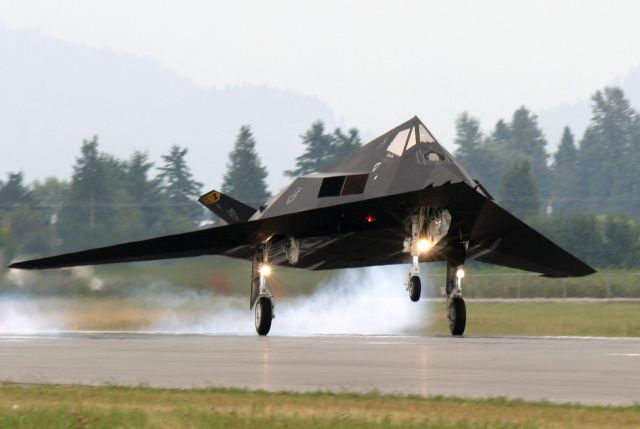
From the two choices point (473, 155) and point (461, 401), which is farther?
point (473, 155)

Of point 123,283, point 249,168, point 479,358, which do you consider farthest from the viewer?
point 249,168

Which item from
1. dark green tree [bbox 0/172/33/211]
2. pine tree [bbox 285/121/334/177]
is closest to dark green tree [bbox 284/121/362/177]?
pine tree [bbox 285/121/334/177]

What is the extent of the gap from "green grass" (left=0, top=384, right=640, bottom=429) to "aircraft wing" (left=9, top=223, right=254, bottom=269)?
12144 millimetres

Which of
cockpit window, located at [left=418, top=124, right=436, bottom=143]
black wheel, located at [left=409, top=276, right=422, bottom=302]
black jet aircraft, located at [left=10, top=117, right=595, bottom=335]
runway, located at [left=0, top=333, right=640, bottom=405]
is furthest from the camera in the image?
cockpit window, located at [left=418, top=124, right=436, bottom=143]

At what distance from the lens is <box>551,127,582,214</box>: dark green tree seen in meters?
147

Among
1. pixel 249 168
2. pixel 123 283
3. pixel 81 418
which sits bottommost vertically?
pixel 81 418

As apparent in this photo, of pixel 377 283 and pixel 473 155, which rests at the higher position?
pixel 473 155

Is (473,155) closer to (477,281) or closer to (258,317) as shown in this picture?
(477,281)

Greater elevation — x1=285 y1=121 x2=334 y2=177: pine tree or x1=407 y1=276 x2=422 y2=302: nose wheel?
x1=285 y1=121 x2=334 y2=177: pine tree

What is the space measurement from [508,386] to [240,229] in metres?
12.1

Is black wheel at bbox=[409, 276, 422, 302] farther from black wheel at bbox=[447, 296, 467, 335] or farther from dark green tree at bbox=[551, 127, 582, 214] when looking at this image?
dark green tree at bbox=[551, 127, 582, 214]

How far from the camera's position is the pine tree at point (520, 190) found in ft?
354

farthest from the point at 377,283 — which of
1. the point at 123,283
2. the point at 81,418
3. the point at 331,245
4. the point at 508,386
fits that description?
the point at 81,418

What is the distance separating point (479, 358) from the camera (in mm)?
16125
